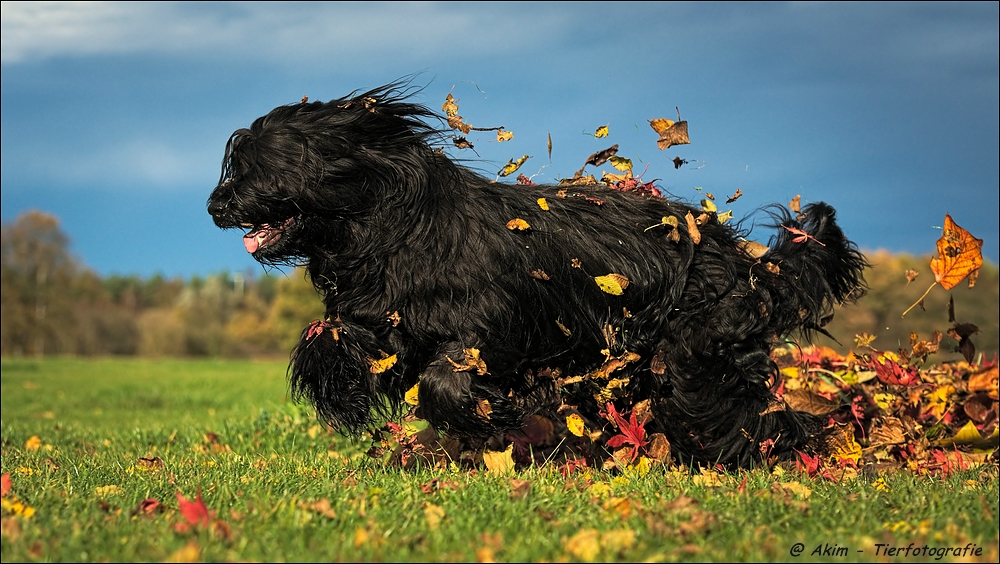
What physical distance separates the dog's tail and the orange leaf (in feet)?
1.52

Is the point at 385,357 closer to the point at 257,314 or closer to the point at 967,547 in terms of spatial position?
the point at 967,547

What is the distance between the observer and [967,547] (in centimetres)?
303

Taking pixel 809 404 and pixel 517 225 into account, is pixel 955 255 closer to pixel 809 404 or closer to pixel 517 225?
pixel 809 404

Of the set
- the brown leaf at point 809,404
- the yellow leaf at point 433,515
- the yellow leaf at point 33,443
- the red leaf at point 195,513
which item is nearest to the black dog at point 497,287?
the brown leaf at point 809,404

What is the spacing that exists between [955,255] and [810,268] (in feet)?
3.25

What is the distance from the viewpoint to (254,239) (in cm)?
461

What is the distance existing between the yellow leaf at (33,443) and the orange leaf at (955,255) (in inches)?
286

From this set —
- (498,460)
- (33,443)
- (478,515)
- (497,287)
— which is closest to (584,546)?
(478,515)

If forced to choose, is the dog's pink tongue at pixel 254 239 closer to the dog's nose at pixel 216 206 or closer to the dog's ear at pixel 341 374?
the dog's nose at pixel 216 206

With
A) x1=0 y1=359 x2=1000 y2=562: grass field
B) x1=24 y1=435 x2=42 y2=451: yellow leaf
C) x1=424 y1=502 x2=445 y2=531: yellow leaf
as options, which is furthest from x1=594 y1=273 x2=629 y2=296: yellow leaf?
x1=24 y1=435 x2=42 y2=451: yellow leaf

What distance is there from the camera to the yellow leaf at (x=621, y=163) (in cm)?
582

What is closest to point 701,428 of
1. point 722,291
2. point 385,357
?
point 722,291

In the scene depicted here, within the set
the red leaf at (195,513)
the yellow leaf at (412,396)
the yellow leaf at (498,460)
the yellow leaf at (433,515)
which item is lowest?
the yellow leaf at (498,460)

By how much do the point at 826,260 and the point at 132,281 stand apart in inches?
4959
